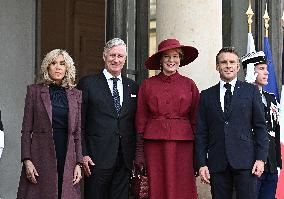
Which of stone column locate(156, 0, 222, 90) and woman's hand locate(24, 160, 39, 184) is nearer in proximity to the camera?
woman's hand locate(24, 160, 39, 184)

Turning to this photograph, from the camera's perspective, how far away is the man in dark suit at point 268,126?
6793mm

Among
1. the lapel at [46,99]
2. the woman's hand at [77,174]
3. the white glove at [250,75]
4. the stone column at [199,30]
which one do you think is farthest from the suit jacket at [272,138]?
the lapel at [46,99]

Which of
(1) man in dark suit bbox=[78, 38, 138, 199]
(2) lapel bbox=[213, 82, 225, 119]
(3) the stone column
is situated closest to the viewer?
(2) lapel bbox=[213, 82, 225, 119]

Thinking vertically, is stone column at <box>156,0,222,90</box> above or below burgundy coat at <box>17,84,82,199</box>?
above

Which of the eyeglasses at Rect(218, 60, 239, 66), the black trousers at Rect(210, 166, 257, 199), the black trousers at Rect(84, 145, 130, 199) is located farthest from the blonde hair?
the black trousers at Rect(210, 166, 257, 199)

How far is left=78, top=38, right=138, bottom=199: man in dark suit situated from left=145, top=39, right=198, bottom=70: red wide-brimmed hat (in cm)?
31

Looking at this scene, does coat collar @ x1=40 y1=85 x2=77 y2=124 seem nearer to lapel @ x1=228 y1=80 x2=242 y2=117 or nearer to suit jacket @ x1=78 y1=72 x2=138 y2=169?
suit jacket @ x1=78 y1=72 x2=138 y2=169

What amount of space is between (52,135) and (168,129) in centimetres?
103

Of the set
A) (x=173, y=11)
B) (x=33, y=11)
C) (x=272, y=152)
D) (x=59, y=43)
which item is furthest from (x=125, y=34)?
(x=59, y=43)

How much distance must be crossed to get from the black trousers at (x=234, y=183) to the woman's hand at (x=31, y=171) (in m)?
1.48

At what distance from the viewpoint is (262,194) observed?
6871 mm

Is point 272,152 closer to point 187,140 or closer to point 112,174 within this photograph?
point 187,140

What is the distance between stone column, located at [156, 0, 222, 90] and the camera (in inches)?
294

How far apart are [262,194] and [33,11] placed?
3.97 m
